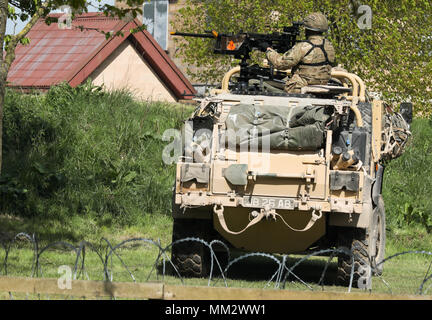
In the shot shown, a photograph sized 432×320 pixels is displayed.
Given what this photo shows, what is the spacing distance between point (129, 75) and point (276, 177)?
16.0m

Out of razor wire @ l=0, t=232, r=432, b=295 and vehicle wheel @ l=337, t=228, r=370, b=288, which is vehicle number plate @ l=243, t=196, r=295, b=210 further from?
vehicle wheel @ l=337, t=228, r=370, b=288

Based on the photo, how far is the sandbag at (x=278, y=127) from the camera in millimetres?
11234

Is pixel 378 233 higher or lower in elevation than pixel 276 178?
lower

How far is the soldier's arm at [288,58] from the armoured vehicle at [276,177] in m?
0.64

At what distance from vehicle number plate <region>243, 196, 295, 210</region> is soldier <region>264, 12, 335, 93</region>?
2132 mm

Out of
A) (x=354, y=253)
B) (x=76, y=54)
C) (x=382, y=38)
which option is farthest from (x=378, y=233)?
(x=382, y=38)

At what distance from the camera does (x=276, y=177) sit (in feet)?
36.6

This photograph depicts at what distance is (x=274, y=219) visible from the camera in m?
11.2

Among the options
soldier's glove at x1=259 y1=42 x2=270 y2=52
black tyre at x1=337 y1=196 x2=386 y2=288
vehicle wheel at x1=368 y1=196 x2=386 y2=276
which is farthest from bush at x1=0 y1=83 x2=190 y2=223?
black tyre at x1=337 y1=196 x2=386 y2=288

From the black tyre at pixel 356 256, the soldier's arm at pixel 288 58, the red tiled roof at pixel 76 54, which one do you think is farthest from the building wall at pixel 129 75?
the black tyre at pixel 356 256

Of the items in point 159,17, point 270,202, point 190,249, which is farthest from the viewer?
point 159,17

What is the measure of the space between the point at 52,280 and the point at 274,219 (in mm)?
3724

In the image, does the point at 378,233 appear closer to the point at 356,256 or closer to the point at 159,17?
the point at 356,256

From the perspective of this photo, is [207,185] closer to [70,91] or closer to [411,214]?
[411,214]
